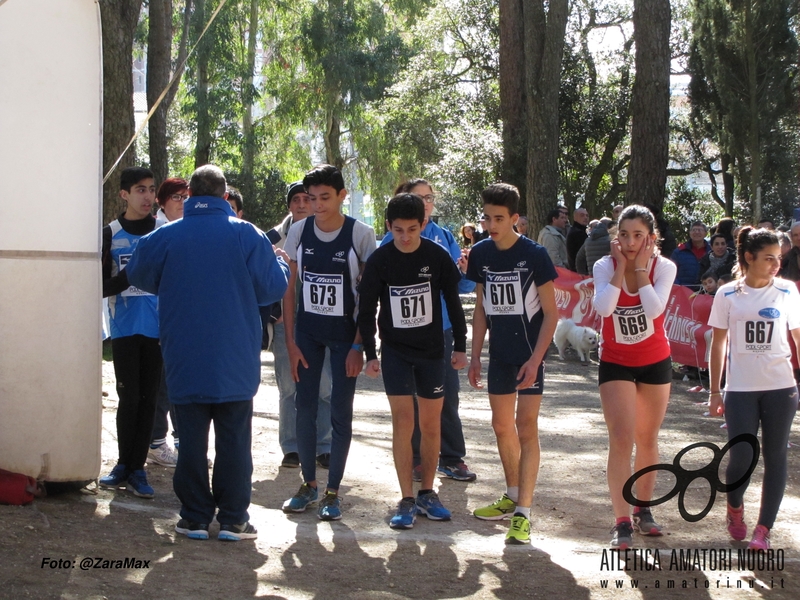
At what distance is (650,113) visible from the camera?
16844 millimetres

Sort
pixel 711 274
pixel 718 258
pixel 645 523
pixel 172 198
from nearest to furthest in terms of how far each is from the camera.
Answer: pixel 645 523 → pixel 172 198 → pixel 711 274 → pixel 718 258

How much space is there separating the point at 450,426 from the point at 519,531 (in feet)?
5.45

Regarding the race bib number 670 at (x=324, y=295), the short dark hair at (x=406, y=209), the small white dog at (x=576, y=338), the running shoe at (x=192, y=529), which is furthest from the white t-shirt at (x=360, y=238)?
the small white dog at (x=576, y=338)

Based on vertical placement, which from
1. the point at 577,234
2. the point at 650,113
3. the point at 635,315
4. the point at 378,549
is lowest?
the point at 378,549

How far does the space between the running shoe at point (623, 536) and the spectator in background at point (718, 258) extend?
7.56m

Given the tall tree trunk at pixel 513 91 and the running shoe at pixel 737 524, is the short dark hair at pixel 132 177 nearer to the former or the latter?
the running shoe at pixel 737 524

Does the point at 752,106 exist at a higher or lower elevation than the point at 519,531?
higher

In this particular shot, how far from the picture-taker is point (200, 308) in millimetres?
5340

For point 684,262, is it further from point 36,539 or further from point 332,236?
point 36,539

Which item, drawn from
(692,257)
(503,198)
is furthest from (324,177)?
(692,257)

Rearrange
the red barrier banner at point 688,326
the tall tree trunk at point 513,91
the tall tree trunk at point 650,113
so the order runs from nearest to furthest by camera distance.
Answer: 1. the red barrier banner at point 688,326
2. the tall tree trunk at point 650,113
3. the tall tree trunk at point 513,91

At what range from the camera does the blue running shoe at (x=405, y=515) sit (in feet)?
19.5

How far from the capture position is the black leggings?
5473mm

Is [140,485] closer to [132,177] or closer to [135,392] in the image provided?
[135,392]
